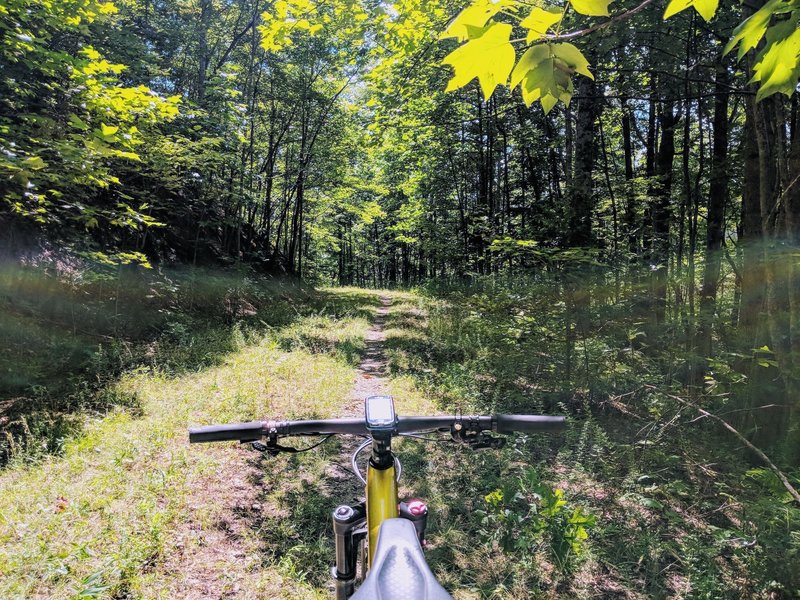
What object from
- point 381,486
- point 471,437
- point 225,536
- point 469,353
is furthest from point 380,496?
point 469,353

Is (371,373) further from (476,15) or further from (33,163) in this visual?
(476,15)

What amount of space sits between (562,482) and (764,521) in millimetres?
1621

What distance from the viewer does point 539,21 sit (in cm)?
104

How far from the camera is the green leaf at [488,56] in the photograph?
3.30 feet

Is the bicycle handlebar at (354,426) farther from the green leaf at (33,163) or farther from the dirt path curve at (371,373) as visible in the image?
the dirt path curve at (371,373)

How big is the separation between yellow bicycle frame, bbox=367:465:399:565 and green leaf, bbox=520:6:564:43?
4.74 ft

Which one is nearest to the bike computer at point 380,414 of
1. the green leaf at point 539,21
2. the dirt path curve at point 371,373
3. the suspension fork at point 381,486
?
the suspension fork at point 381,486

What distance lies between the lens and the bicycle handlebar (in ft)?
5.56

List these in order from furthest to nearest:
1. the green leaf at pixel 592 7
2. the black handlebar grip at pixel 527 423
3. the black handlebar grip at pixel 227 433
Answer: the black handlebar grip at pixel 527 423, the black handlebar grip at pixel 227 433, the green leaf at pixel 592 7

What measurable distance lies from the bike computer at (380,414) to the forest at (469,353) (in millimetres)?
1097

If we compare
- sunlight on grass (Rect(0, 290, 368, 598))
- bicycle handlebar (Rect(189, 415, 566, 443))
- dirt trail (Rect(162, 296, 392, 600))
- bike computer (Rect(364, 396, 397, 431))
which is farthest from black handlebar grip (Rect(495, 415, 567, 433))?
sunlight on grass (Rect(0, 290, 368, 598))

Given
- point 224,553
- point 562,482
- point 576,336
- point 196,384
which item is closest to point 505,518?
point 562,482

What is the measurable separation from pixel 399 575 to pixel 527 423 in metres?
0.94

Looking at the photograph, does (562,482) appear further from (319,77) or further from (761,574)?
(319,77)
